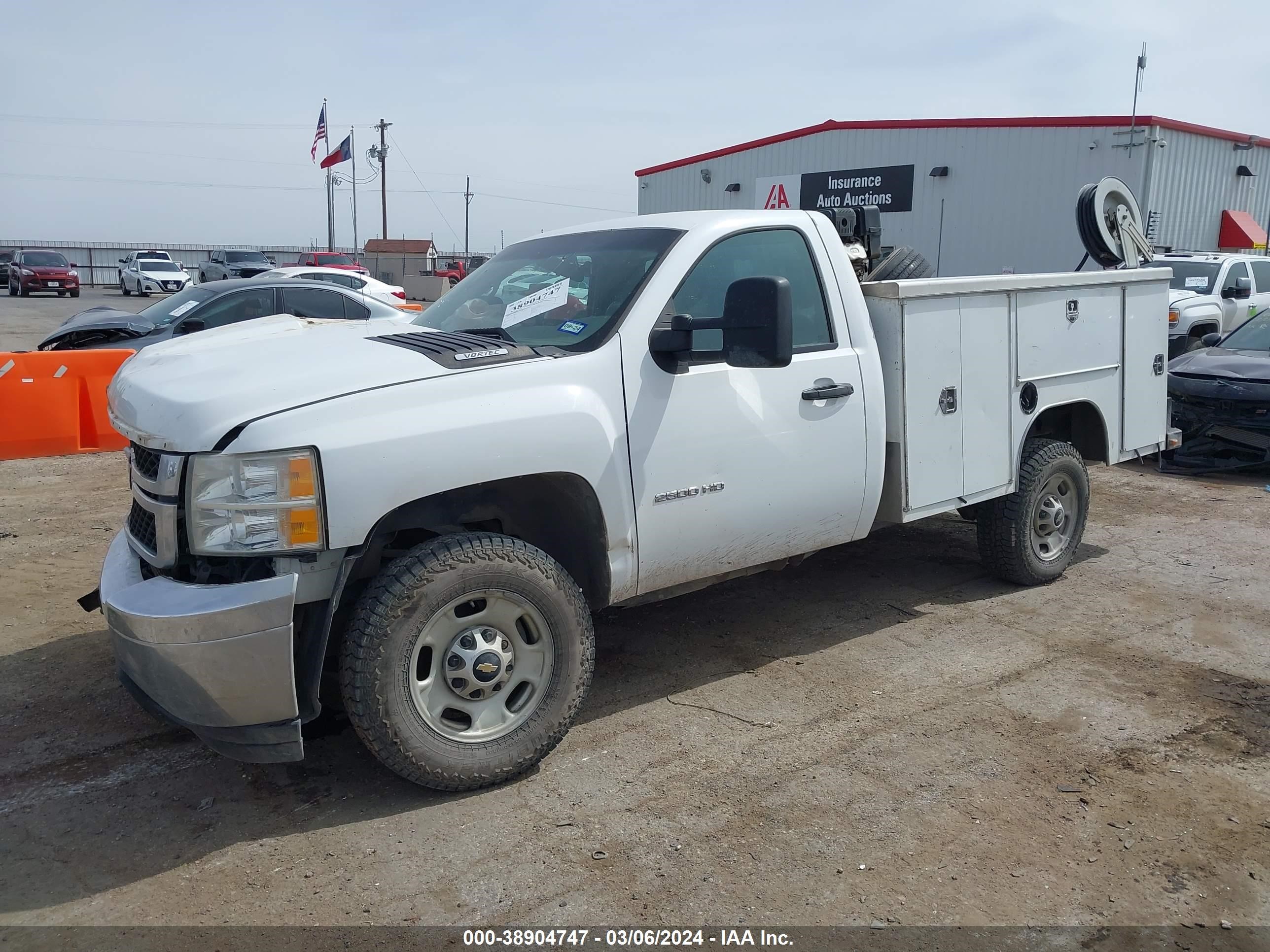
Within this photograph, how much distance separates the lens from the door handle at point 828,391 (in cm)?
443

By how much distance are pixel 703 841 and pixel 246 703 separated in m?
1.52

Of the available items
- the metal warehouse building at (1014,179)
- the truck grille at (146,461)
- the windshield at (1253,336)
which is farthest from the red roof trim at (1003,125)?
the truck grille at (146,461)

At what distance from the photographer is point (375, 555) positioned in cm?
363

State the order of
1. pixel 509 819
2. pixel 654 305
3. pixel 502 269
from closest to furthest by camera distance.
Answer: pixel 509 819, pixel 654 305, pixel 502 269

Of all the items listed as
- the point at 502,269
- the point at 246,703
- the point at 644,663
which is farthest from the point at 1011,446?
the point at 246,703

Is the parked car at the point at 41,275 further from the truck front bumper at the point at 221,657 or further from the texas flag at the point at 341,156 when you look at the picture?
the truck front bumper at the point at 221,657

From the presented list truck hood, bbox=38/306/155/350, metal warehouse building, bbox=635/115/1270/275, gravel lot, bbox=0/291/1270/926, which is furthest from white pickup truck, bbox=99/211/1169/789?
metal warehouse building, bbox=635/115/1270/275

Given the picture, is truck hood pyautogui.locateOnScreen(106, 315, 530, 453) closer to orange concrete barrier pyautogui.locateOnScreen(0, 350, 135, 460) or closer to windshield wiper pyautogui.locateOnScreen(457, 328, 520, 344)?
windshield wiper pyautogui.locateOnScreen(457, 328, 520, 344)

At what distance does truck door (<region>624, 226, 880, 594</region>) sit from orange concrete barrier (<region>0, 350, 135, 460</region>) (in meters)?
6.85

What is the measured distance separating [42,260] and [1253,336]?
41.5 m

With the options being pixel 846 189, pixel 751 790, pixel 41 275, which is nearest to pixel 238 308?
pixel 751 790

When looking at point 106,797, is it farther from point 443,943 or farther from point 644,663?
point 644,663

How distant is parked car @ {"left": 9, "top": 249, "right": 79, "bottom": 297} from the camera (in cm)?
3794

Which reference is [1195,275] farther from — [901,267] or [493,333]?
[493,333]
